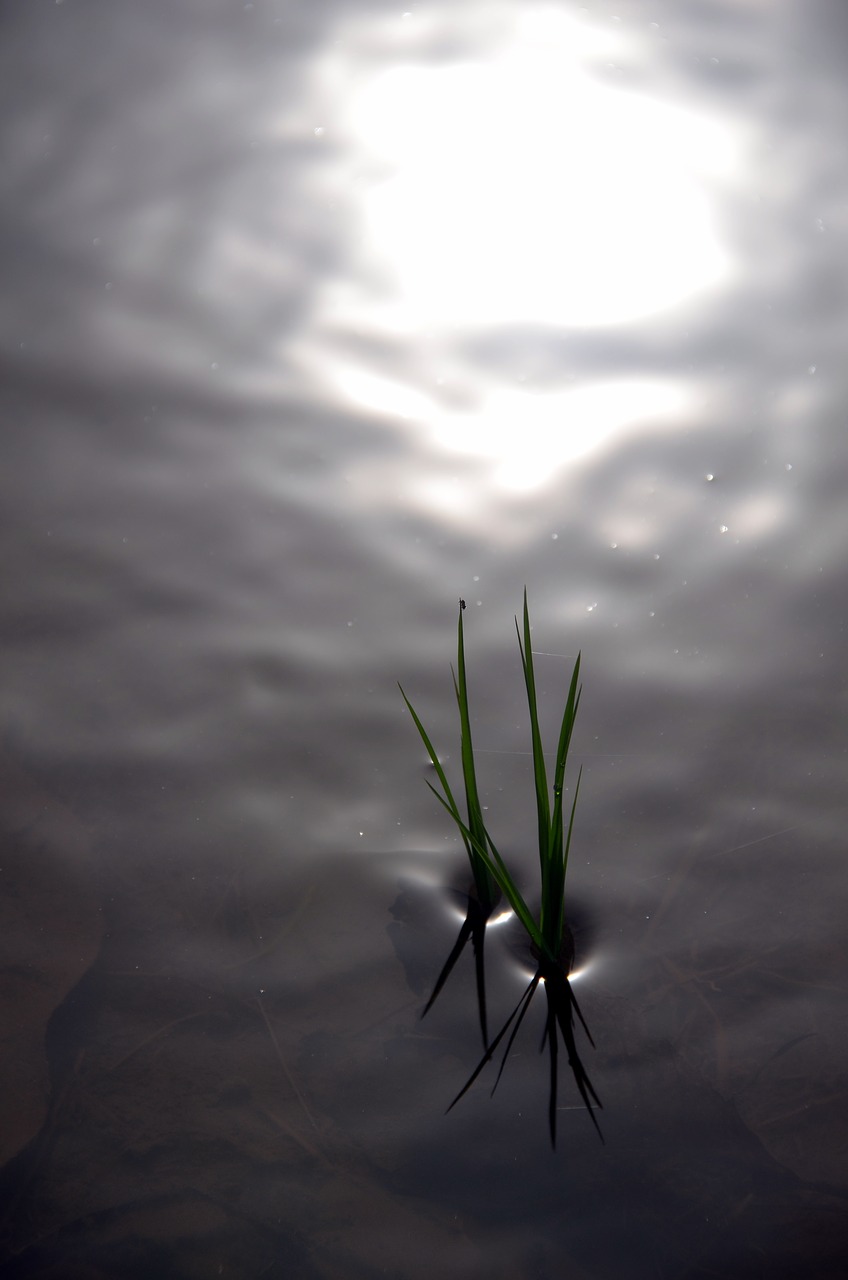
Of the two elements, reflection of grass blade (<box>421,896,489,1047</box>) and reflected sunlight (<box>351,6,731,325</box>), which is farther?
reflected sunlight (<box>351,6,731,325</box>)

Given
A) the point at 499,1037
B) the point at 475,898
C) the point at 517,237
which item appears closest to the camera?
the point at 499,1037

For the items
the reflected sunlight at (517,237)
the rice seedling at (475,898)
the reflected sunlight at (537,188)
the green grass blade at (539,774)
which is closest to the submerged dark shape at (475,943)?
the rice seedling at (475,898)

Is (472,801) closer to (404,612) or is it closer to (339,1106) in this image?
(339,1106)

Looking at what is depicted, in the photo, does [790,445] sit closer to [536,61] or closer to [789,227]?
[789,227]

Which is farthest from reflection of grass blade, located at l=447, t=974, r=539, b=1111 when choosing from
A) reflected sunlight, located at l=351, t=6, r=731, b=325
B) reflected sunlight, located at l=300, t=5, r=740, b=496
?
reflected sunlight, located at l=351, t=6, r=731, b=325

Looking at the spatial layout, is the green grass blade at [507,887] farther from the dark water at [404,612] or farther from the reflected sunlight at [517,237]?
the reflected sunlight at [517,237]

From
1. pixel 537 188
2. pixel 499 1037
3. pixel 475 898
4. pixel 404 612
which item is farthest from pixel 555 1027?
pixel 537 188

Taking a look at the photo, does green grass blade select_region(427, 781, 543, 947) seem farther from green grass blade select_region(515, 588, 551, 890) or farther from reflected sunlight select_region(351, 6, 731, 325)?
reflected sunlight select_region(351, 6, 731, 325)

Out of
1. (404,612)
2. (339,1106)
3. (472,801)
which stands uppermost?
(404,612)

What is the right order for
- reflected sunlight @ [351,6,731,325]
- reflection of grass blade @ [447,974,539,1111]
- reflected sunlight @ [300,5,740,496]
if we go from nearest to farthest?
reflection of grass blade @ [447,974,539,1111]
reflected sunlight @ [300,5,740,496]
reflected sunlight @ [351,6,731,325]
